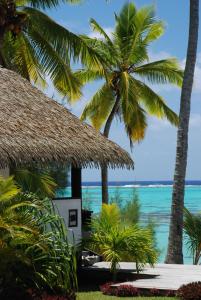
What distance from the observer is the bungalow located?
1161 cm

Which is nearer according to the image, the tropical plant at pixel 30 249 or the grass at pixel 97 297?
the tropical plant at pixel 30 249

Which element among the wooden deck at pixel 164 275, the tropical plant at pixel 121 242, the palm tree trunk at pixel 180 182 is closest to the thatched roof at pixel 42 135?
the tropical plant at pixel 121 242

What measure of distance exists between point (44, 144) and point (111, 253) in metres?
1.99

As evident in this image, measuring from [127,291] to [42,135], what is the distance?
2979 mm

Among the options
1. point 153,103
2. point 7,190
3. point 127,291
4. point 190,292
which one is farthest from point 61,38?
point 7,190

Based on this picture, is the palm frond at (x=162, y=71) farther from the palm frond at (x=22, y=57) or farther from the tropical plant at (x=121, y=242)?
the tropical plant at (x=121, y=242)

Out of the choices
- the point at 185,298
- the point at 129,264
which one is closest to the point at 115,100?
the point at 129,264

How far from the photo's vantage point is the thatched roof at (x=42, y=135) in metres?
11.6

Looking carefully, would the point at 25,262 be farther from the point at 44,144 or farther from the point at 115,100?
the point at 115,100

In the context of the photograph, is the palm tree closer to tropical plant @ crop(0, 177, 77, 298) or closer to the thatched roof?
the thatched roof

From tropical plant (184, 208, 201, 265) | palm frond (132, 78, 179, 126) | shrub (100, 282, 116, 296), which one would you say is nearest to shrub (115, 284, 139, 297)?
shrub (100, 282, 116, 296)

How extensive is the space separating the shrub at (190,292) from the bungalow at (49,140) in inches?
113

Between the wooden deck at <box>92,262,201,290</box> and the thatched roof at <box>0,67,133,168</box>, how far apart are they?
1746 millimetres

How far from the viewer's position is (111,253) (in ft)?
37.6
